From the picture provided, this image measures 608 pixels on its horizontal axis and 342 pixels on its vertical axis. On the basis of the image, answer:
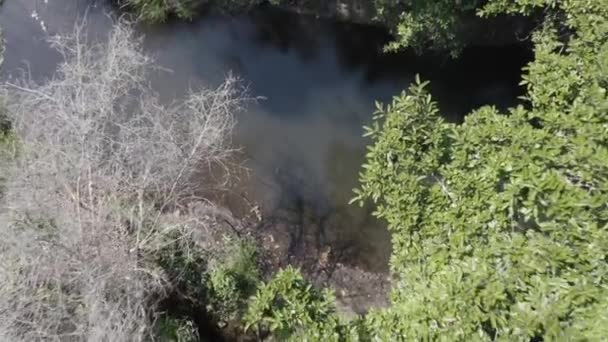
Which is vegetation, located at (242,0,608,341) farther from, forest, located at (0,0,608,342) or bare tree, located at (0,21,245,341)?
bare tree, located at (0,21,245,341)

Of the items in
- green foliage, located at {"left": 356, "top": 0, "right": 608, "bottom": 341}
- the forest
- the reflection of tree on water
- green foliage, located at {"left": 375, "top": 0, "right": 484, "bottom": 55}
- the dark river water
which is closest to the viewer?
green foliage, located at {"left": 356, "top": 0, "right": 608, "bottom": 341}

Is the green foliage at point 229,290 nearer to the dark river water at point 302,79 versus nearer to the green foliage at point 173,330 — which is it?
the green foliage at point 173,330

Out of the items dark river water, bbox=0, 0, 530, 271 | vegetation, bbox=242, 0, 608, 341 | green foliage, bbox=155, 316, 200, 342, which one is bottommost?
green foliage, bbox=155, 316, 200, 342

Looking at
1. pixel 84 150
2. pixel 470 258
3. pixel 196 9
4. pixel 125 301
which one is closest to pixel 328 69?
pixel 196 9

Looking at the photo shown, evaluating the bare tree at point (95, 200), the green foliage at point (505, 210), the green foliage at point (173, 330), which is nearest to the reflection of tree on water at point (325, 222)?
the bare tree at point (95, 200)

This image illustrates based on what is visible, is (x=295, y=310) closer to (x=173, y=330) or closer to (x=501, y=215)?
(x=501, y=215)

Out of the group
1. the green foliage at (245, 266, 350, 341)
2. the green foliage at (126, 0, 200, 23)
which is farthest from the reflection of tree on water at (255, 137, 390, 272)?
the green foliage at (126, 0, 200, 23)

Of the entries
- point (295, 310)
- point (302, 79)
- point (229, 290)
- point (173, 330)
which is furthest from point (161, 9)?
point (295, 310)
